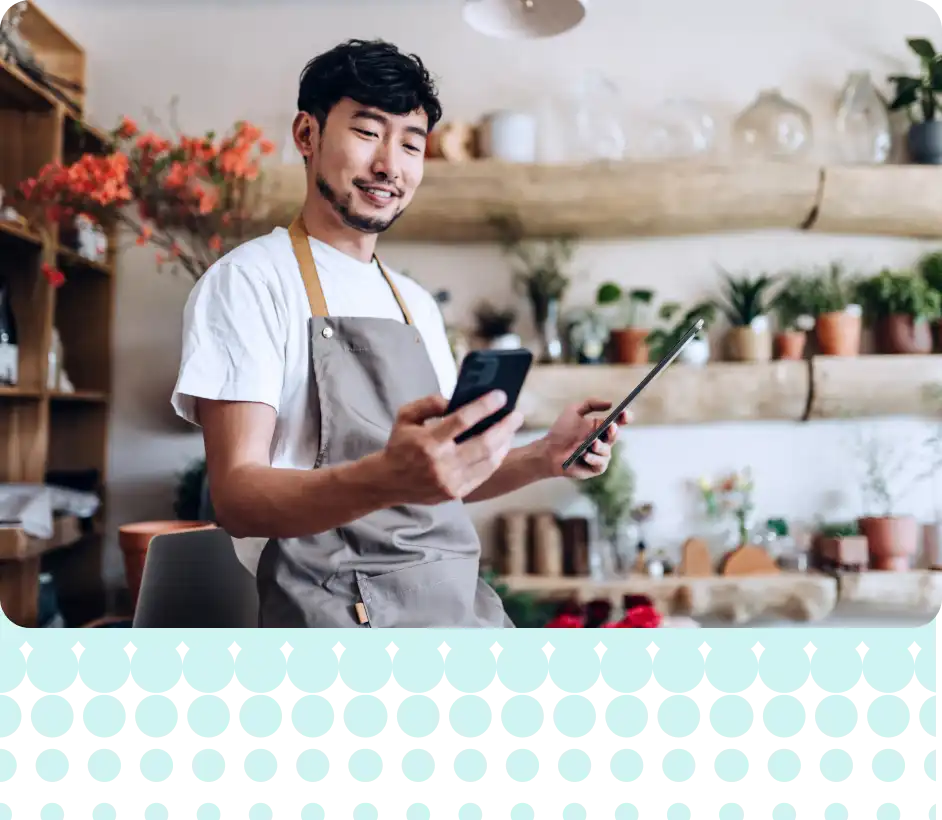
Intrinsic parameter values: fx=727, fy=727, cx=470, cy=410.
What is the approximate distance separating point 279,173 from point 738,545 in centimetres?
95

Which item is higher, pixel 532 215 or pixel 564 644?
pixel 532 215

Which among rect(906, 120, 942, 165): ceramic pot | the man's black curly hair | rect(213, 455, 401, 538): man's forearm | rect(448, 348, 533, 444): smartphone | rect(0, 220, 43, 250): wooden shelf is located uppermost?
rect(906, 120, 942, 165): ceramic pot

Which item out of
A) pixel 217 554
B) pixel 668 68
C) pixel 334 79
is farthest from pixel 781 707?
pixel 668 68

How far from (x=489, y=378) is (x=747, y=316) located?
1.19 m

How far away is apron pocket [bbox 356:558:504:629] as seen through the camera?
0.66 m

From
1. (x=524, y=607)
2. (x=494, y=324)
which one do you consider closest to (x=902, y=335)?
(x=494, y=324)

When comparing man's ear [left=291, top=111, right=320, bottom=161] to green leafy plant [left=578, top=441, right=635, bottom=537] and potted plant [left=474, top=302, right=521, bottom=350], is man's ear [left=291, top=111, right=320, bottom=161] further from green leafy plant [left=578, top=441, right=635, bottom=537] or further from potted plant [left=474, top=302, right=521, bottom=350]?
green leafy plant [left=578, top=441, right=635, bottom=537]

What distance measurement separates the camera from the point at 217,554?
77 cm

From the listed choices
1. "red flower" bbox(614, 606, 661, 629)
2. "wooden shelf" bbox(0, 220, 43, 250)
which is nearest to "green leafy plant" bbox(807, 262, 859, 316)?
"red flower" bbox(614, 606, 661, 629)

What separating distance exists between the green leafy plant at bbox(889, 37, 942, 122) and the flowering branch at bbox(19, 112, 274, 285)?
1027mm

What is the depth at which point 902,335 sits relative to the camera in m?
1.46

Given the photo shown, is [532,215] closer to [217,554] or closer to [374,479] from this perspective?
[217,554]

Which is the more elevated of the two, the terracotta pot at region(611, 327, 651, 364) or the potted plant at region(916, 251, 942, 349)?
the potted plant at region(916, 251, 942, 349)

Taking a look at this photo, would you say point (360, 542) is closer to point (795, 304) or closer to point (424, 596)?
point (424, 596)
